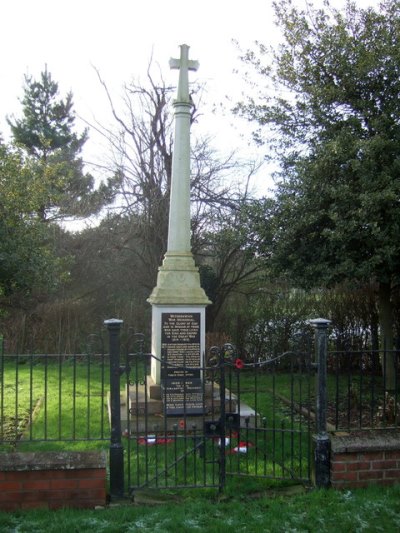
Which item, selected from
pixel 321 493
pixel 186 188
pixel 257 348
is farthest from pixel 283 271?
pixel 321 493

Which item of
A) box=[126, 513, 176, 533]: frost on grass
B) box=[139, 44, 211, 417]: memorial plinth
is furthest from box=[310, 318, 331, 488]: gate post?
box=[139, 44, 211, 417]: memorial plinth

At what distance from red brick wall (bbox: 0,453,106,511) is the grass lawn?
0.47 ft

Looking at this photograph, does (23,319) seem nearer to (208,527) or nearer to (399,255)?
(399,255)

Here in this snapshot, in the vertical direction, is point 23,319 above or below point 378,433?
above

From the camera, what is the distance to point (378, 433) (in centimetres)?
502

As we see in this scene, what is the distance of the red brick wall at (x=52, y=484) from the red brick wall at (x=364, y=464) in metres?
2.12

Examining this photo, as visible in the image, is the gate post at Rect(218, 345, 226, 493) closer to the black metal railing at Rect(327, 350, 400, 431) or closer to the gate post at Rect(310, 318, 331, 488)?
the gate post at Rect(310, 318, 331, 488)

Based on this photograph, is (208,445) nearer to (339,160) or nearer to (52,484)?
(52,484)

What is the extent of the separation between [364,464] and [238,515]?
1370mm

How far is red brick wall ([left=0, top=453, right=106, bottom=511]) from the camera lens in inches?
174

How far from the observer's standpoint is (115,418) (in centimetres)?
491

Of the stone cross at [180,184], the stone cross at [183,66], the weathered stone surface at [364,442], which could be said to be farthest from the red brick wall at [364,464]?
the stone cross at [183,66]

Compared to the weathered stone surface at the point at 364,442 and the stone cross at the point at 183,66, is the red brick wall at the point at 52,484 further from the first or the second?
the stone cross at the point at 183,66

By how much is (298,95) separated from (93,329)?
27.2 feet
